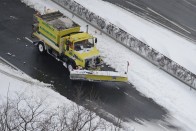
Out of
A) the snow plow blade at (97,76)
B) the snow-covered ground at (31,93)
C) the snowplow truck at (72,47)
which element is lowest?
the snow-covered ground at (31,93)

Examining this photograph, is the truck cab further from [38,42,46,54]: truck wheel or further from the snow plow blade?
[38,42,46,54]: truck wheel

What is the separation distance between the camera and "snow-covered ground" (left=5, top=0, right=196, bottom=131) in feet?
111

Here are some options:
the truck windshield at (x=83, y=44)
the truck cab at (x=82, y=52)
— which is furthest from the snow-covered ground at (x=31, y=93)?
the truck windshield at (x=83, y=44)

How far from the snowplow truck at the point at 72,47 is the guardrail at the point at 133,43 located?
169 inches

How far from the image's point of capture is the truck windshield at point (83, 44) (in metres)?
35.1

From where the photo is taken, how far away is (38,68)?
118 feet

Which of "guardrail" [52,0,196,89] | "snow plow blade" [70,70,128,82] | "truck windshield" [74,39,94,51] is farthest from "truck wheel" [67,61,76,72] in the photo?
"guardrail" [52,0,196,89]

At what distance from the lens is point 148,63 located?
124 feet

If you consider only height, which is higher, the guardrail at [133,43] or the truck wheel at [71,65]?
the guardrail at [133,43]

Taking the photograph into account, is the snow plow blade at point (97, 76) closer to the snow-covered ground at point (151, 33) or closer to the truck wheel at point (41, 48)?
the truck wheel at point (41, 48)

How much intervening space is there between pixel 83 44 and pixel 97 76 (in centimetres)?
282

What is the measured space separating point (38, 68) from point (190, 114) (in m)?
11.4

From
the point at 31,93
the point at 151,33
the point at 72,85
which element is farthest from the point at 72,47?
the point at 151,33

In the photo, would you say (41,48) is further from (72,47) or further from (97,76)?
(97,76)
